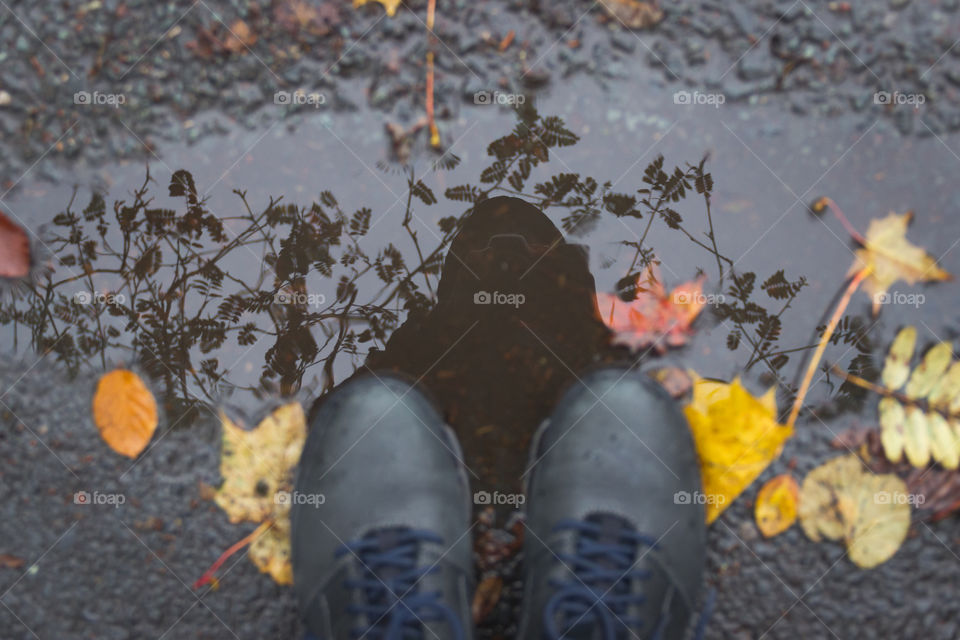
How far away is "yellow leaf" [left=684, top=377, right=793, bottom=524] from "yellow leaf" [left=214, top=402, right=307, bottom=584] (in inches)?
41.6

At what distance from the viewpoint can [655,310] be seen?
58.2 inches

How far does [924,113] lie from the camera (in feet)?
4.90

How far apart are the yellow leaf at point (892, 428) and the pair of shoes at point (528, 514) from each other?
1.64 ft

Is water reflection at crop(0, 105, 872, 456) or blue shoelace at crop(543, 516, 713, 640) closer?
blue shoelace at crop(543, 516, 713, 640)

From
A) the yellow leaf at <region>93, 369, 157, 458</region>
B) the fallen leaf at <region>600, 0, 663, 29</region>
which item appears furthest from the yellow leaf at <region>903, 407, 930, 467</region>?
the yellow leaf at <region>93, 369, 157, 458</region>

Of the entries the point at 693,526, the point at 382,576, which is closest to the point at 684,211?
the point at 693,526
